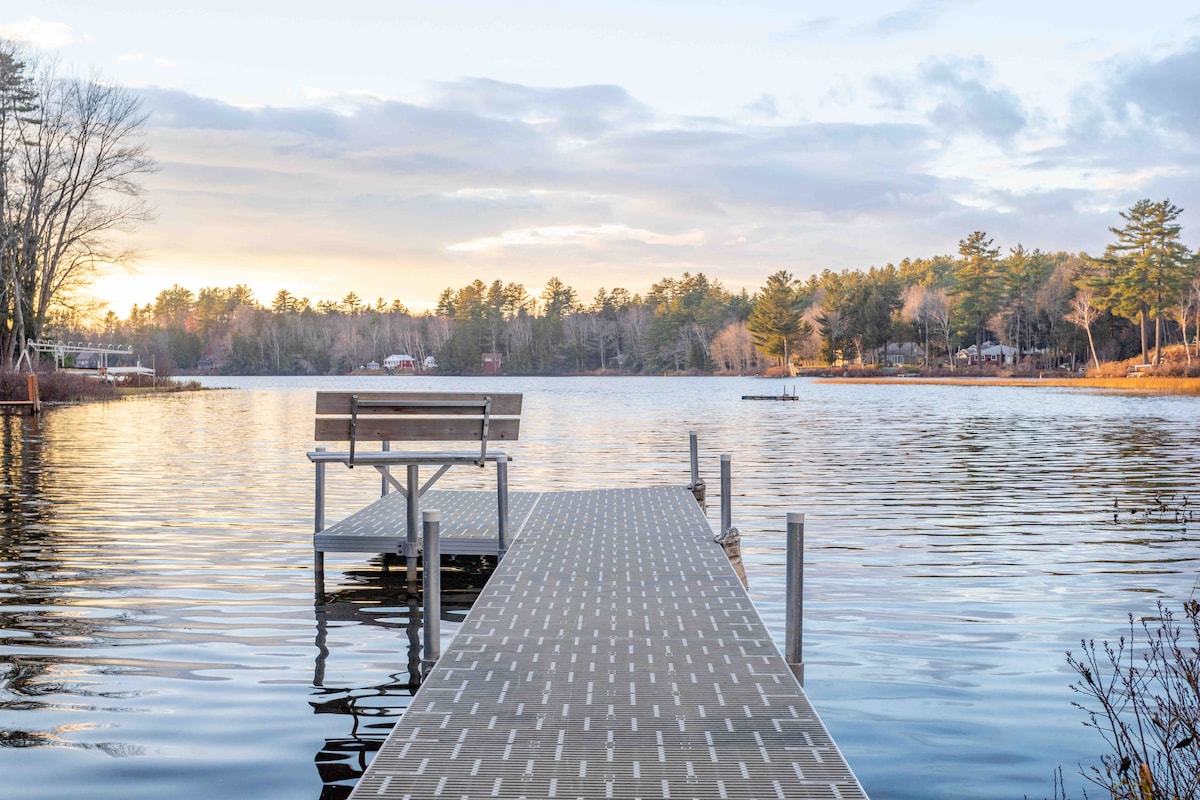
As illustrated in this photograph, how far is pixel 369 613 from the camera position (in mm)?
9039

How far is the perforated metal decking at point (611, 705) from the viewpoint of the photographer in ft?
13.6

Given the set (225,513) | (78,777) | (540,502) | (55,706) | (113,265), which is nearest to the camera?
(78,777)

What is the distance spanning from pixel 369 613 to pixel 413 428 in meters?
1.93

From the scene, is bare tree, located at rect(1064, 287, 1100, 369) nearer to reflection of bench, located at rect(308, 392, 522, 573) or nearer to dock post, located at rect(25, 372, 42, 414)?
dock post, located at rect(25, 372, 42, 414)

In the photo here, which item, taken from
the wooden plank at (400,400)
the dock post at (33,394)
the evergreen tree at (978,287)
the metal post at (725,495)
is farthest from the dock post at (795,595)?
the evergreen tree at (978,287)

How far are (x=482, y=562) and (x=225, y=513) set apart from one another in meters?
5.52

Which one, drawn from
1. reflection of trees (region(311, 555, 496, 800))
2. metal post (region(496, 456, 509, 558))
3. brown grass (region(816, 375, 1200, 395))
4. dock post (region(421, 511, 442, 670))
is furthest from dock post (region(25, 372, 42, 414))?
brown grass (region(816, 375, 1200, 395))

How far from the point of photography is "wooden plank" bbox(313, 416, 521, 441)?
1003cm

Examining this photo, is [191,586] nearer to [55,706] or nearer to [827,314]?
[55,706]

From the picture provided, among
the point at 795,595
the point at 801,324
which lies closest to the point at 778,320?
the point at 801,324

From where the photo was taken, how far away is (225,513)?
1512 centimetres

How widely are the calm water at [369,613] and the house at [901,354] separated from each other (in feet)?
371

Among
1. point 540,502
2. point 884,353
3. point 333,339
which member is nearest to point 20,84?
point 540,502

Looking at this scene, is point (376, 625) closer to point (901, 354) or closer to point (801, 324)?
point (801, 324)
